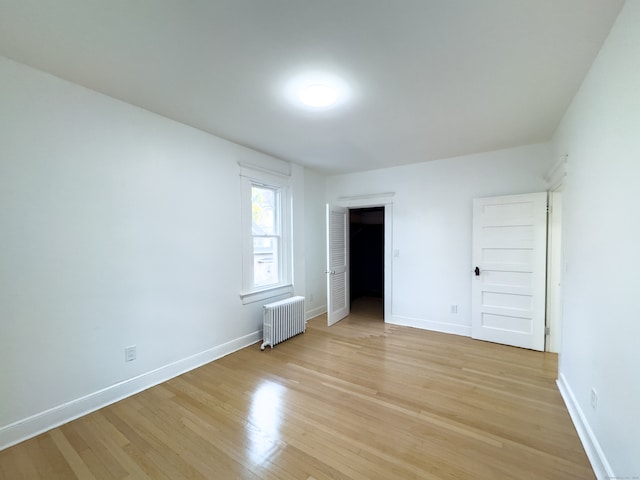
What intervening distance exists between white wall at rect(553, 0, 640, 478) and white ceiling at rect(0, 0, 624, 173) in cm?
31

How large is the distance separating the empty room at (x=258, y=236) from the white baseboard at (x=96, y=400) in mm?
14

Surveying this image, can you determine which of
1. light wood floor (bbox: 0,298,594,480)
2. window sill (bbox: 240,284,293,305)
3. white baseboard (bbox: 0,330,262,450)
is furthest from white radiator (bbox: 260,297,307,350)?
white baseboard (bbox: 0,330,262,450)

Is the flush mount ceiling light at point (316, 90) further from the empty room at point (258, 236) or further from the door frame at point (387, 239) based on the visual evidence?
the door frame at point (387, 239)

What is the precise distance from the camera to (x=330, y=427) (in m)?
1.94

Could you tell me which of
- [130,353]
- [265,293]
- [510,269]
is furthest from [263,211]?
[510,269]

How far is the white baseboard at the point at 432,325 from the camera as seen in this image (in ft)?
12.5

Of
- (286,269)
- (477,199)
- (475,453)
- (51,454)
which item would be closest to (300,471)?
→ (475,453)

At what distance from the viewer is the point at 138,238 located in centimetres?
244

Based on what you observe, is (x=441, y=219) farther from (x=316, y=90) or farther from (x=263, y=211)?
(x=316, y=90)

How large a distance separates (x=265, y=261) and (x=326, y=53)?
2.80 meters

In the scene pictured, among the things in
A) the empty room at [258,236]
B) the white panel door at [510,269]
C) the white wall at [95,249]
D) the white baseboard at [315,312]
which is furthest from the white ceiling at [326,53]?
the white baseboard at [315,312]

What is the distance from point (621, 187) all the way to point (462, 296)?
272cm

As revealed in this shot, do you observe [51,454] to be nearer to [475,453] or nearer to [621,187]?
[475,453]

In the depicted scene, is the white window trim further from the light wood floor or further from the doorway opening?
the doorway opening
